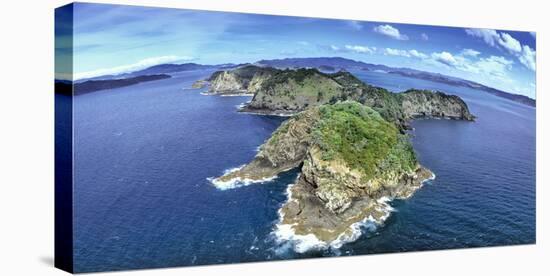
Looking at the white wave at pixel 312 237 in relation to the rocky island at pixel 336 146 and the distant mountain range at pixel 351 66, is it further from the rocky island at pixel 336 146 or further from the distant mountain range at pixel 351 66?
the distant mountain range at pixel 351 66

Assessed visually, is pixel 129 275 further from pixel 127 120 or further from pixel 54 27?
pixel 54 27

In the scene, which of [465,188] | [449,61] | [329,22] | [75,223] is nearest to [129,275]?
[75,223]

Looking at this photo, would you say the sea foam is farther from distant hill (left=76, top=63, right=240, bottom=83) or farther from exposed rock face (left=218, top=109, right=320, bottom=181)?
distant hill (left=76, top=63, right=240, bottom=83)

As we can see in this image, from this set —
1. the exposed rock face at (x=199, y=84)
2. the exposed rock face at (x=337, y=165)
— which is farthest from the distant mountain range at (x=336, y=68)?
the exposed rock face at (x=337, y=165)

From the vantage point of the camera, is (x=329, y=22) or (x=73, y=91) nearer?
(x=73, y=91)

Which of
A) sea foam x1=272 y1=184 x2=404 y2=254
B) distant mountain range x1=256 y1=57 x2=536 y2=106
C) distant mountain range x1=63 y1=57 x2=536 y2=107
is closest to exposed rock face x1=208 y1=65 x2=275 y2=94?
distant mountain range x1=63 y1=57 x2=536 y2=107

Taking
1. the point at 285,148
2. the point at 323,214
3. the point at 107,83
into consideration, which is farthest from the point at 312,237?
the point at 107,83

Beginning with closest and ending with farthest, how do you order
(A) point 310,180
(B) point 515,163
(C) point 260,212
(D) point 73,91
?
1. (D) point 73,91
2. (C) point 260,212
3. (A) point 310,180
4. (B) point 515,163
